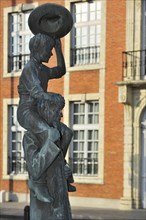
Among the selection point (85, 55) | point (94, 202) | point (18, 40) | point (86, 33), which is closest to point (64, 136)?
point (94, 202)

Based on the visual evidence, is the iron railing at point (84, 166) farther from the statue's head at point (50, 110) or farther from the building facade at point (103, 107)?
the statue's head at point (50, 110)

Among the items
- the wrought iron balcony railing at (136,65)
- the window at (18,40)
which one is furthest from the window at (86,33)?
the window at (18,40)

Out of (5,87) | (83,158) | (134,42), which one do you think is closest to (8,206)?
(83,158)

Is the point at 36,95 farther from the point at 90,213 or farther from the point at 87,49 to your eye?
the point at 87,49

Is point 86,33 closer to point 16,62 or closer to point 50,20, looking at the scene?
point 16,62

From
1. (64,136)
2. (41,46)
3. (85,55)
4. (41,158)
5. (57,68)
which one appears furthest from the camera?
(85,55)

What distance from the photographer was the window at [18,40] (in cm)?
2434

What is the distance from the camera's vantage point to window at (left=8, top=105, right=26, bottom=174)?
942 inches

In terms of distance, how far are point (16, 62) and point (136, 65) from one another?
18.7 ft

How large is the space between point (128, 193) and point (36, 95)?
14910mm

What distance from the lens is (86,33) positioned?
22703mm

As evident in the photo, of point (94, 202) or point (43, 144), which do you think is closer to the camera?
point (43, 144)

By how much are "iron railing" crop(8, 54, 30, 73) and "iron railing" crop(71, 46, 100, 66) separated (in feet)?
7.88

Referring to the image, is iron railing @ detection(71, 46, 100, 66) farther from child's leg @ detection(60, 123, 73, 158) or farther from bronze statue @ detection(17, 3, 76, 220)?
child's leg @ detection(60, 123, 73, 158)
